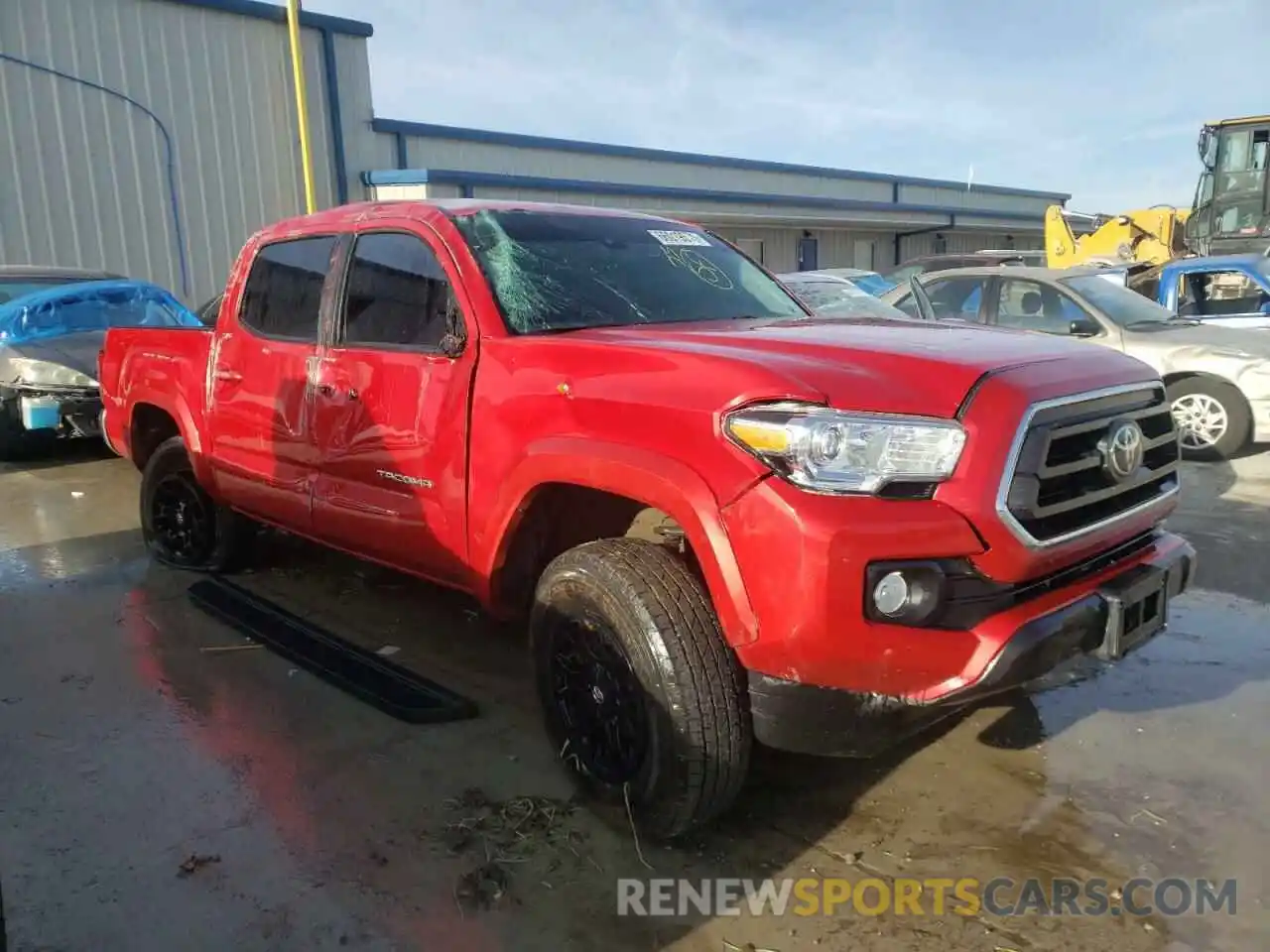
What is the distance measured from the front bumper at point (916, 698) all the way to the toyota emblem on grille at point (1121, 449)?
14.3 inches

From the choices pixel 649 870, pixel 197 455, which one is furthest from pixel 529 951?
pixel 197 455

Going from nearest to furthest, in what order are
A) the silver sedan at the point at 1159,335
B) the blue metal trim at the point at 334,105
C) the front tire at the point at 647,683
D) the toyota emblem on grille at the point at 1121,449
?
the front tire at the point at 647,683
the toyota emblem on grille at the point at 1121,449
the silver sedan at the point at 1159,335
the blue metal trim at the point at 334,105

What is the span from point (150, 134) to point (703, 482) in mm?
14283

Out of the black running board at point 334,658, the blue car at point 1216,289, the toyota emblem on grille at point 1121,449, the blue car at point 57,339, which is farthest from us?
the blue car at point 1216,289

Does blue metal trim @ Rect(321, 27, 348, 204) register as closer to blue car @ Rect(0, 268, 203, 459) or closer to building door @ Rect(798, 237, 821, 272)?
blue car @ Rect(0, 268, 203, 459)

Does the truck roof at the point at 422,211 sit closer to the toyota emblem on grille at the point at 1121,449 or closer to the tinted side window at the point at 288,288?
the tinted side window at the point at 288,288

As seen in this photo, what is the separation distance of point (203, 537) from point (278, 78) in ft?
41.1

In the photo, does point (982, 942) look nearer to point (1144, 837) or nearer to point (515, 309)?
point (1144, 837)

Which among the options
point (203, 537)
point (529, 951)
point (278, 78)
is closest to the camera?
point (529, 951)

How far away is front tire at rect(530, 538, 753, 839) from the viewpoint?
2549 millimetres

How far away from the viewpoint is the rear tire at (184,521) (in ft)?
16.6

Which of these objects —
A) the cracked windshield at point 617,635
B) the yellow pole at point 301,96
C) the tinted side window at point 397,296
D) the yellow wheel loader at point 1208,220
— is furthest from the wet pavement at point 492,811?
the yellow wheel loader at point 1208,220

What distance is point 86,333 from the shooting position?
8.27 meters

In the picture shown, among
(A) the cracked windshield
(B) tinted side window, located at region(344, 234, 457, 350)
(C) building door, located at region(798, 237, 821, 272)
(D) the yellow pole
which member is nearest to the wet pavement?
(A) the cracked windshield
